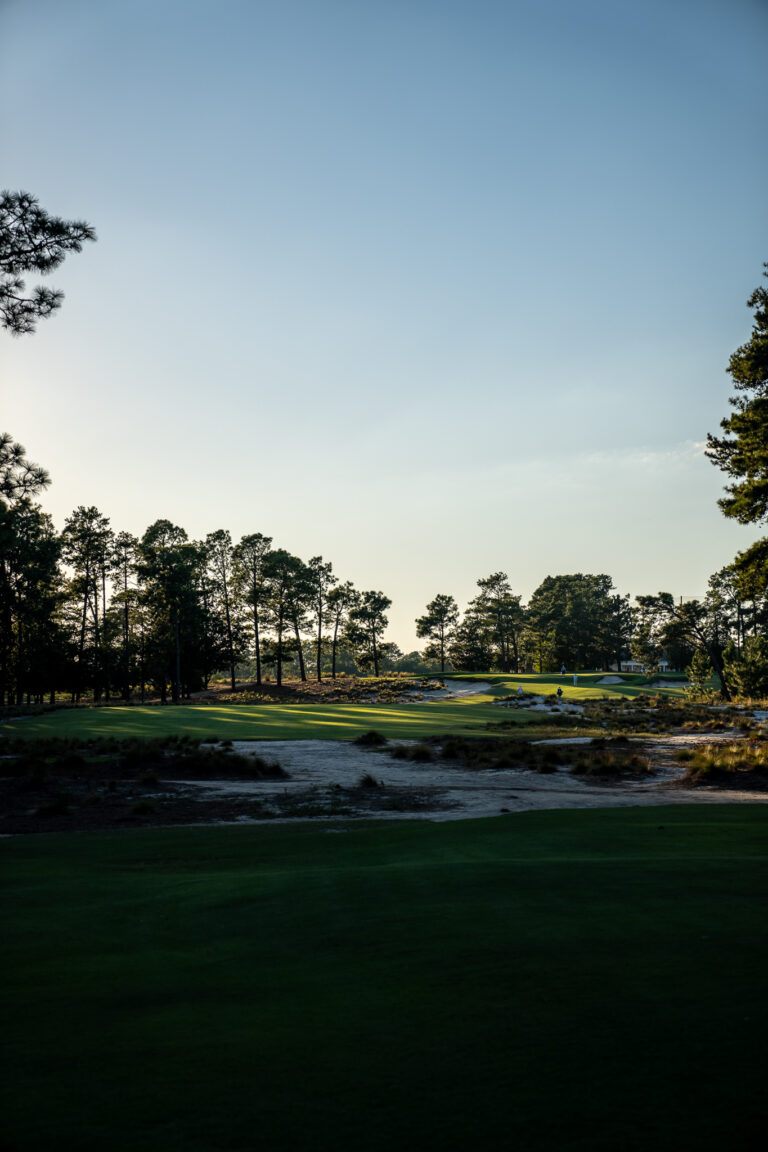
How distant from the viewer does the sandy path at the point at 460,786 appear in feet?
41.9

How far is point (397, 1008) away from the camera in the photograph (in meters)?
3.13

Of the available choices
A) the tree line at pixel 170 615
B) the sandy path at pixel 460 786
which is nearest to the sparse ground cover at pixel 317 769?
the sandy path at pixel 460 786

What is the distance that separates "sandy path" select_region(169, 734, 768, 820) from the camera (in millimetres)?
12781

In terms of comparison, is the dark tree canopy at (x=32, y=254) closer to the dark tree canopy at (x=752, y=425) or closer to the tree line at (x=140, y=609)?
the dark tree canopy at (x=752, y=425)

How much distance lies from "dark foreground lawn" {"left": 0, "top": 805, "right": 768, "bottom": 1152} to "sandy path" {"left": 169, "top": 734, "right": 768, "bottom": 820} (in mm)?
6877

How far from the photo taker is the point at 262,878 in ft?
19.8

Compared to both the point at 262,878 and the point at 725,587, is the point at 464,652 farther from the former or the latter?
the point at 262,878

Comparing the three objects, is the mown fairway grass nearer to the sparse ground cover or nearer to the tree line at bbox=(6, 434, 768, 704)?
the sparse ground cover

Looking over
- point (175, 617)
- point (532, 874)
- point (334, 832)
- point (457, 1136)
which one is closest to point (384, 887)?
point (532, 874)

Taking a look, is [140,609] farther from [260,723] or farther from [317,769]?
[317,769]

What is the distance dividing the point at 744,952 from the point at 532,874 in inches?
80.5

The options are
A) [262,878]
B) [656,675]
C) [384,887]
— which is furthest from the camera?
[656,675]

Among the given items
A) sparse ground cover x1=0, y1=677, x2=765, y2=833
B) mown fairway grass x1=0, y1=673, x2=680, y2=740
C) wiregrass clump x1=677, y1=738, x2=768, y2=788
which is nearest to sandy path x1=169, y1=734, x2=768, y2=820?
sparse ground cover x1=0, y1=677, x2=765, y2=833

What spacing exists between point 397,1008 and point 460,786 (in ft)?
41.7
